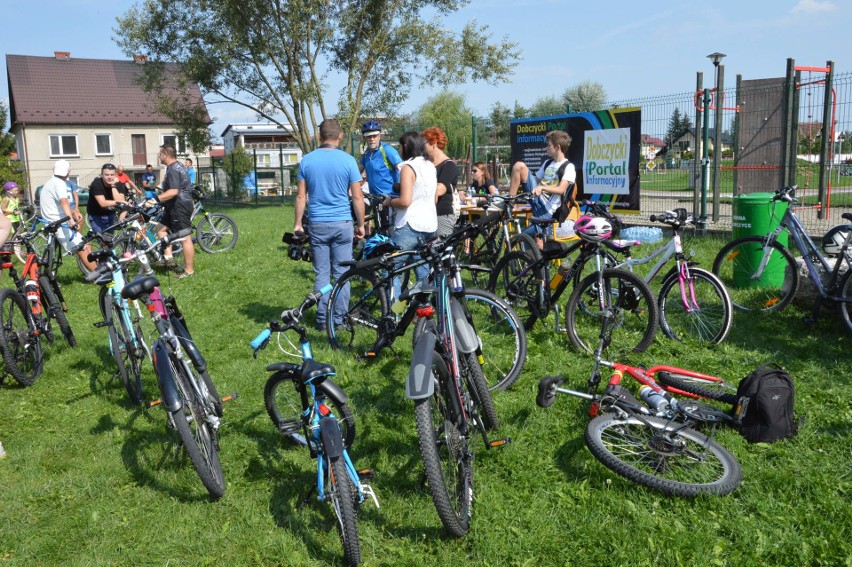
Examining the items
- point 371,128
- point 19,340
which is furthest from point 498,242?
point 19,340

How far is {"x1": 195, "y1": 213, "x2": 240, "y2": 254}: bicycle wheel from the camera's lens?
1283 centimetres

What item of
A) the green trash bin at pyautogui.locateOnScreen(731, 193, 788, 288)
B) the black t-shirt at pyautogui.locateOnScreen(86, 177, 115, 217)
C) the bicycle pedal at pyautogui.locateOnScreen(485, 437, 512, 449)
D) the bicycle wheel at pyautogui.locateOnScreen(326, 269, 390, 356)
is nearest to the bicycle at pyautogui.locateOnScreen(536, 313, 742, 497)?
the bicycle pedal at pyautogui.locateOnScreen(485, 437, 512, 449)

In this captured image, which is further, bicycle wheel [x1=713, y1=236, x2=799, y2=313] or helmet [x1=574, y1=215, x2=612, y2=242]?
bicycle wheel [x1=713, y1=236, x2=799, y2=313]

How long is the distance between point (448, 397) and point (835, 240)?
4.15 meters

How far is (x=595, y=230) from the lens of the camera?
5.61 meters

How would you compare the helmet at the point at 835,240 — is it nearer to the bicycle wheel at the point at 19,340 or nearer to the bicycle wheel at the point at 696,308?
the bicycle wheel at the point at 696,308

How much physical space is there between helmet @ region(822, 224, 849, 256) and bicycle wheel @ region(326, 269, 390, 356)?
372cm

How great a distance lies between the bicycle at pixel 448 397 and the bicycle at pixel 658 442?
16.9 inches

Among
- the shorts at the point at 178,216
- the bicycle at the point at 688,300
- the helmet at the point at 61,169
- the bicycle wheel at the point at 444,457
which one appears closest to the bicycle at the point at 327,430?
the bicycle wheel at the point at 444,457

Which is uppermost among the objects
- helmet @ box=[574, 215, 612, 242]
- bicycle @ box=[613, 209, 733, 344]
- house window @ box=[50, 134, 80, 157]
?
house window @ box=[50, 134, 80, 157]

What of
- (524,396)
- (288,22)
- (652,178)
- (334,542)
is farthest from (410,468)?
(288,22)

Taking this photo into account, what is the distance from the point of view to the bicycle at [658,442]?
3.68 m

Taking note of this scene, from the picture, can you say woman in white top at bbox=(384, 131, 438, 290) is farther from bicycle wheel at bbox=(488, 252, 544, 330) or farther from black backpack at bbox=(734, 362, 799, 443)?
black backpack at bbox=(734, 362, 799, 443)

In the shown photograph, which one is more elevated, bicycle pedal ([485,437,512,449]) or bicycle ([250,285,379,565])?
bicycle ([250,285,379,565])
